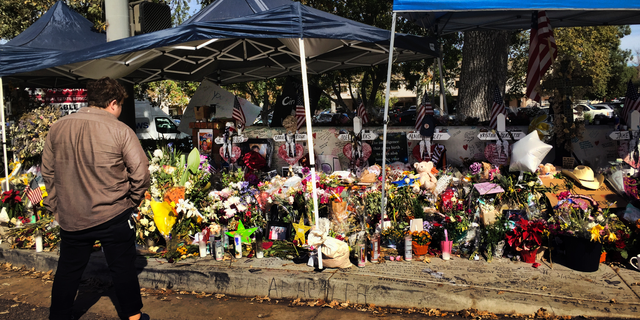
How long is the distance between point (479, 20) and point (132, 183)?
6374 mm

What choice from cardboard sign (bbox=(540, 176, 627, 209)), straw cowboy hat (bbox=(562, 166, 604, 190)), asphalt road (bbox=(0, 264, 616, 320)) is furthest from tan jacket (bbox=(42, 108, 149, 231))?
straw cowboy hat (bbox=(562, 166, 604, 190))

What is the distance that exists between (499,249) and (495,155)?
5.76ft

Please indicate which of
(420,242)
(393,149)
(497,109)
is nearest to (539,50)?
(497,109)

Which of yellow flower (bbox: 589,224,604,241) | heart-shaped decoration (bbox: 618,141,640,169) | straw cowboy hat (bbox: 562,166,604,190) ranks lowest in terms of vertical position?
yellow flower (bbox: 589,224,604,241)

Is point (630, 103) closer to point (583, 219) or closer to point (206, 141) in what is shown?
point (583, 219)

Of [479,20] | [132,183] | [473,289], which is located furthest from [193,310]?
[479,20]

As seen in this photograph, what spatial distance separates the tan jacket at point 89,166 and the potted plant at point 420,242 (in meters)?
2.75

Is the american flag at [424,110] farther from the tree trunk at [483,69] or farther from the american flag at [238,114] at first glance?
the american flag at [238,114]

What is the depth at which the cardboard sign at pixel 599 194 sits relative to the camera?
187 inches

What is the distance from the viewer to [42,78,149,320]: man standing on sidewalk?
3082mm

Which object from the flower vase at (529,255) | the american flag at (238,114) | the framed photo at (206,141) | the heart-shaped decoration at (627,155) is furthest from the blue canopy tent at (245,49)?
the heart-shaped decoration at (627,155)

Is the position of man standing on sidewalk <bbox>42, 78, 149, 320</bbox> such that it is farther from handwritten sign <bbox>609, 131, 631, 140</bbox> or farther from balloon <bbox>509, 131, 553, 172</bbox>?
handwritten sign <bbox>609, 131, 631, 140</bbox>

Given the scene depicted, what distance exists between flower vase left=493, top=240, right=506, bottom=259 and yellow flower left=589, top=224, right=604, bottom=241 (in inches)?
30.4

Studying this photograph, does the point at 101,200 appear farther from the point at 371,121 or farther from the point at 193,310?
the point at 371,121
